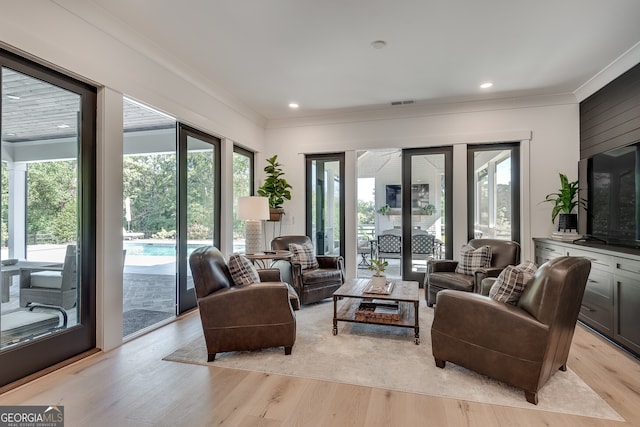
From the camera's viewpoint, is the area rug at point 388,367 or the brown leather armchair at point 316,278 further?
the brown leather armchair at point 316,278

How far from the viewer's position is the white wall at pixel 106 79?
2318mm

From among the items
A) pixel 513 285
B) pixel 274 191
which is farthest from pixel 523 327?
pixel 274 191

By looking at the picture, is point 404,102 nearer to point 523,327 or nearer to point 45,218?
point 523,327

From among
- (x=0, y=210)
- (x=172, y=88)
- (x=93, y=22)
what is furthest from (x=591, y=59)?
(x=0, y=210)

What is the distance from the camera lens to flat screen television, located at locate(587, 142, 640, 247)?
317 centimetres

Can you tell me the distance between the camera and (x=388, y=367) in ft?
8.35

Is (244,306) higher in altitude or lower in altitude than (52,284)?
lower

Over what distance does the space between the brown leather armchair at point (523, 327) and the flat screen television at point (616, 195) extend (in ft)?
5.34

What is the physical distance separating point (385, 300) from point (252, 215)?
6.44ft

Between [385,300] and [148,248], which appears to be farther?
[148,248]

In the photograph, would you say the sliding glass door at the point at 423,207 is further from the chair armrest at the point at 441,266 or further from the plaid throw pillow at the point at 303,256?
the plaid throw pillow at the point at 303,256

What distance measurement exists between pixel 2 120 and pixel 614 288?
16.9 ft

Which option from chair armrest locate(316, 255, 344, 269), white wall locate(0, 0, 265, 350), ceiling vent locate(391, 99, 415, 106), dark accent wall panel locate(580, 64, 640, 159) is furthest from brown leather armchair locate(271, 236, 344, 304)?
dark accent wall panel locate(580, 64, 640, 159)

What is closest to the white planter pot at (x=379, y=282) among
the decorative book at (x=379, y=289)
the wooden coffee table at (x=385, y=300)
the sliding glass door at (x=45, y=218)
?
the decorative book at (x=379, y=289)
